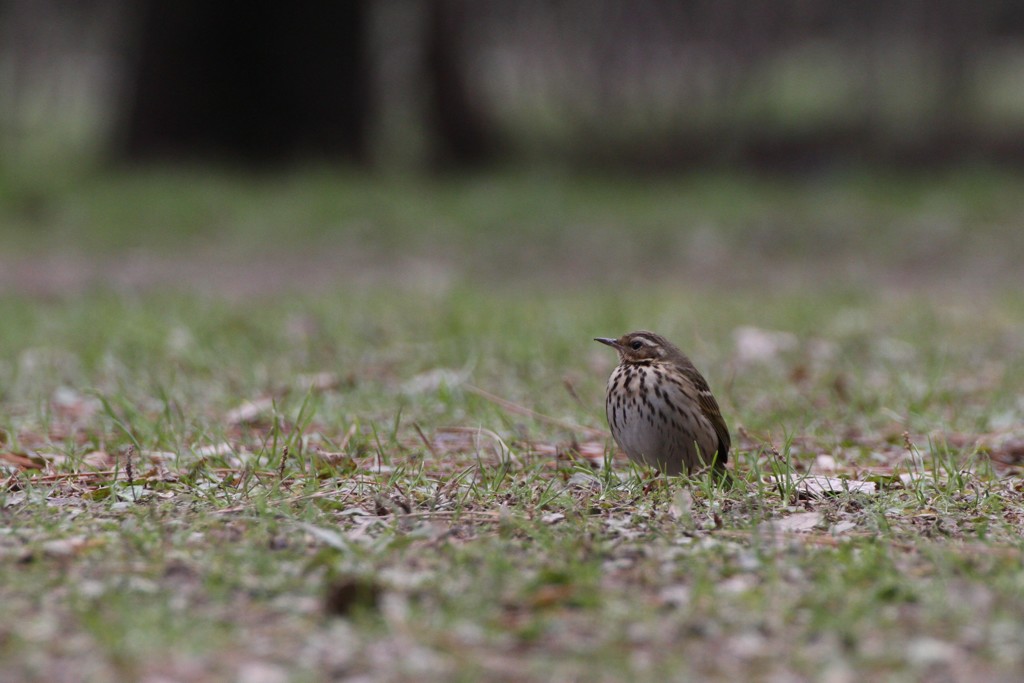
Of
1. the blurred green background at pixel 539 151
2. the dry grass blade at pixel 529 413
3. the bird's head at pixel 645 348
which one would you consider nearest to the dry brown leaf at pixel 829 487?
the bird's head at pixel 645 348

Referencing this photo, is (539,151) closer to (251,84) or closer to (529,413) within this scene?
(251,84)

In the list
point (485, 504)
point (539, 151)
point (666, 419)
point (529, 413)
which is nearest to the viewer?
point (485, 504)

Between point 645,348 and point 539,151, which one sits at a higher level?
point 539,151

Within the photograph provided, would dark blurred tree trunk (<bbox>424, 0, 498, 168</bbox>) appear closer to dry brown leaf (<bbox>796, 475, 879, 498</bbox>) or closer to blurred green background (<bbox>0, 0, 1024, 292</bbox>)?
blurred green background (<bbox>0, 0, 1024, 292</bbox>)

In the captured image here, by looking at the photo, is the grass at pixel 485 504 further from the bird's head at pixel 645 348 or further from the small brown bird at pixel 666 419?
the bird's head at pixel 645 348

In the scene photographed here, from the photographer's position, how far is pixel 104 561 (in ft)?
12.3

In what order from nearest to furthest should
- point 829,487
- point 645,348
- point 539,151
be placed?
point 829,487 → point 645,348 → point 539,151

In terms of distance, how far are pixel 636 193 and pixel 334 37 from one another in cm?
483

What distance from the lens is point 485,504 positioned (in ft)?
14.4

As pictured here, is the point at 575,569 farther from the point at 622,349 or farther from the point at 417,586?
the point at 622,349

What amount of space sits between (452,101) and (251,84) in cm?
278

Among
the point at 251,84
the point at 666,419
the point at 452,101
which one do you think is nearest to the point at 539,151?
the point at 452,101

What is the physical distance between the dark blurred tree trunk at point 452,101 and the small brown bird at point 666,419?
13.1 meters

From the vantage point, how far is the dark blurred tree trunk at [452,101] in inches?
691
